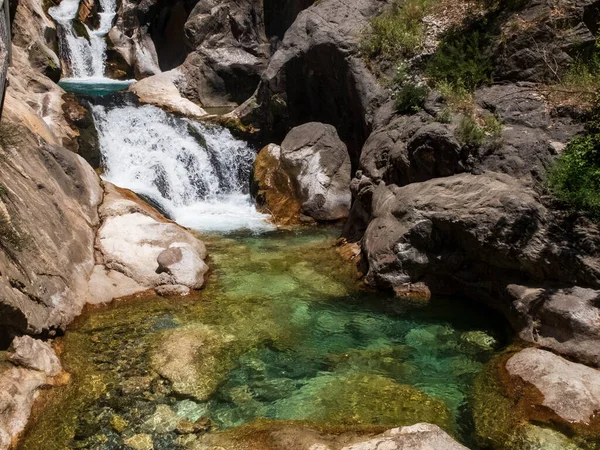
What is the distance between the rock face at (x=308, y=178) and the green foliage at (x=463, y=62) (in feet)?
11.6

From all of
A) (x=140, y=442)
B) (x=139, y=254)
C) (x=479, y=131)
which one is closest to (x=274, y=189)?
(x=139, y=254)

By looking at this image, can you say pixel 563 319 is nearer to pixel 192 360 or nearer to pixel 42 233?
pixel 192 360

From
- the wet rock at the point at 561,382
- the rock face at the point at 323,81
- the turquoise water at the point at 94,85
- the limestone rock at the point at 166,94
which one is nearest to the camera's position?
the wet rock at the point at 561,382

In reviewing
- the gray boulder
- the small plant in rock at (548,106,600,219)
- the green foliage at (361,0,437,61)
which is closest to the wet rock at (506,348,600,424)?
the small plant in rock at (548,106,600,219)

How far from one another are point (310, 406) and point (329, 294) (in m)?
3.26

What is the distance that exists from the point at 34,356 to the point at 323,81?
10.9 meters

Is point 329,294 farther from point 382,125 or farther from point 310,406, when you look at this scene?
point 382,125

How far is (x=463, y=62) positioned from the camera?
34.5 feet

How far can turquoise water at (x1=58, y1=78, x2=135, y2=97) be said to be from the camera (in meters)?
20.3

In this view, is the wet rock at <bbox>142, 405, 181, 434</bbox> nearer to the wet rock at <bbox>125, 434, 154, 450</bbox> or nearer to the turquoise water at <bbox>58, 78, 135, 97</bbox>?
the wet rock at <bbox>125, 434, 154, 450</bbox>

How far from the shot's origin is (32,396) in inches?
226

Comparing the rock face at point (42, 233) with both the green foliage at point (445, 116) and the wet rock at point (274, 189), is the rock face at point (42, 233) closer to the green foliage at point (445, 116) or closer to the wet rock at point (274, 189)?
the wet rock at point (274, 189)

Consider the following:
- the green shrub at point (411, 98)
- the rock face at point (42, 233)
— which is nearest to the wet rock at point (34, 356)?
the rock face at point (42, 233)

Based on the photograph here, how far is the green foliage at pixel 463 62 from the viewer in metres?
10.3
